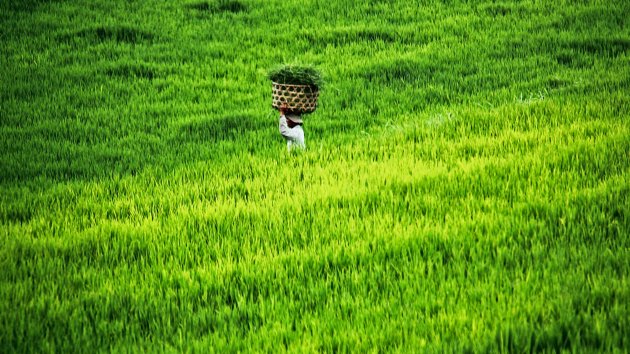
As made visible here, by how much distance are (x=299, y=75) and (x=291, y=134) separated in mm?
610

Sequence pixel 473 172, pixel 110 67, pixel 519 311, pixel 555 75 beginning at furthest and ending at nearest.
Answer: pixel 110 67, pixel 555 75, pixel 473 172, pixel 519 311

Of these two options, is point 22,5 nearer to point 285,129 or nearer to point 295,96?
point 285,129

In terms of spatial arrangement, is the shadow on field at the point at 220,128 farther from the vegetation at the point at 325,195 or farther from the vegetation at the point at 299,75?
the vegetation at the point at 299,75

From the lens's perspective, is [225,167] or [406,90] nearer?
[225,167]

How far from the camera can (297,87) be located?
5.98 metres

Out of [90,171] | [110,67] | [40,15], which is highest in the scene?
[40,15]

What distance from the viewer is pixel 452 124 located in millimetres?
6766

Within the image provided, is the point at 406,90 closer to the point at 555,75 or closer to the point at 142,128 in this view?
the point at 555,75

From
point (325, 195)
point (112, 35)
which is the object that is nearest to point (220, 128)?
point (325, 195)

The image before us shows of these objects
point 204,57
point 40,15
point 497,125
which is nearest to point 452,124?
point 497,125

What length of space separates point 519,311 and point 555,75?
6.69 meters

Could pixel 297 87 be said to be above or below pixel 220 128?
above

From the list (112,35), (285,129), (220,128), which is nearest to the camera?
(285,129)

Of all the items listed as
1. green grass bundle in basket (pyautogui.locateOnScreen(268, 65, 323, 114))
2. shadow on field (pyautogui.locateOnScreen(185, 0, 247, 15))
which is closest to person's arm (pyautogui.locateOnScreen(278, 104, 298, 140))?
green grass bundle in basket (pyautogui.locateOnScreen(268, 65, 323, 114))
